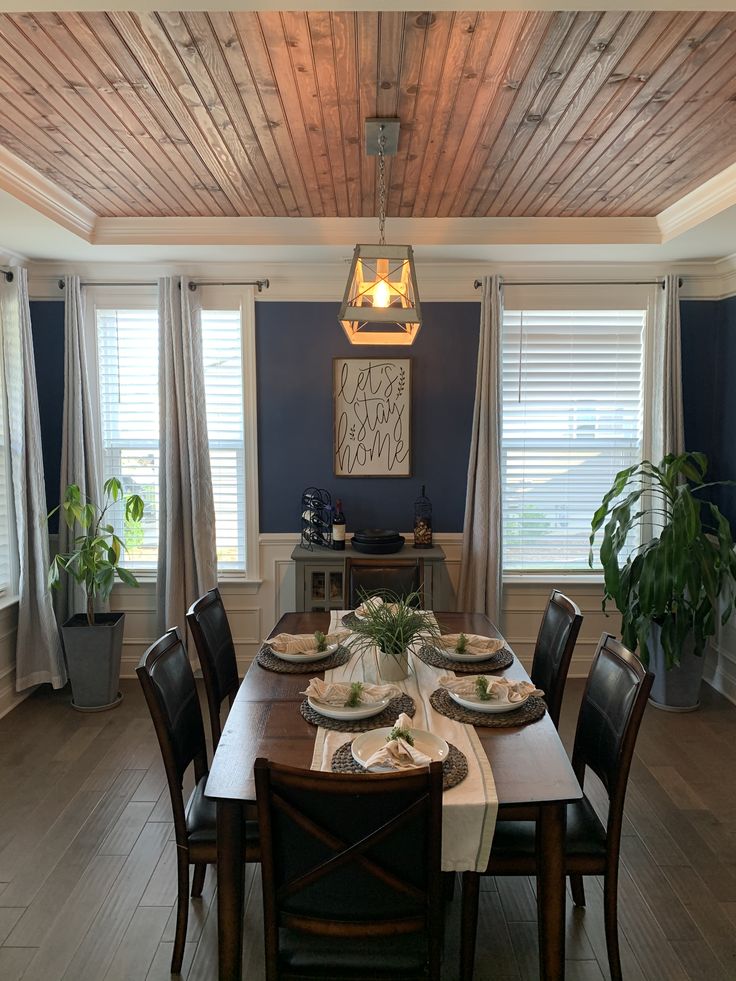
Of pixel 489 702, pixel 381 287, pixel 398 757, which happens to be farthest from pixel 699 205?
pixel 398 757

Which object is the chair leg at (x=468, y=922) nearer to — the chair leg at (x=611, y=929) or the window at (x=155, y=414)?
the chair leg at (x=611, y=929)

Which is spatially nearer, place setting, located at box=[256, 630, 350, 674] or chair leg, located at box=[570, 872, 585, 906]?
chair leg, located at box=[570, 872, 585, 906]

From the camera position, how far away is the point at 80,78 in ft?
6.98

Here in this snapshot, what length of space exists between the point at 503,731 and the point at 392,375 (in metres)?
2.74

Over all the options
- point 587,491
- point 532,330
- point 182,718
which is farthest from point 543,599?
point 182,718

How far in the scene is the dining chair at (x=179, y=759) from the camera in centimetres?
193

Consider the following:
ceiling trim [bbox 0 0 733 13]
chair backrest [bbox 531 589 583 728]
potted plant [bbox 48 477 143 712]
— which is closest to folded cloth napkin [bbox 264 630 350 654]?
chair backrest [bbox 531 589 583 728]

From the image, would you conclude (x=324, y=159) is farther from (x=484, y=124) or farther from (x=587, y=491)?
(x=587, y=491)

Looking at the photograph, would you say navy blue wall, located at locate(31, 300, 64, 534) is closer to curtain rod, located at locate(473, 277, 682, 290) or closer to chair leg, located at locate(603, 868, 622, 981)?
curtain rod, located at locate(473, 277, 682, 290)

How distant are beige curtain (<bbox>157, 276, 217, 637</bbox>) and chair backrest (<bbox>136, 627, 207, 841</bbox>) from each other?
6.34 ft

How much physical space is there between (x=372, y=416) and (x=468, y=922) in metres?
2.96

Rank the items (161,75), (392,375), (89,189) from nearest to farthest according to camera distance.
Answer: (161,75) → (89,189) → (392,375)

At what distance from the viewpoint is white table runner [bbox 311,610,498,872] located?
1577 millimetres

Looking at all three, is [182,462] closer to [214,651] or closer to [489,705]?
[214,651]
